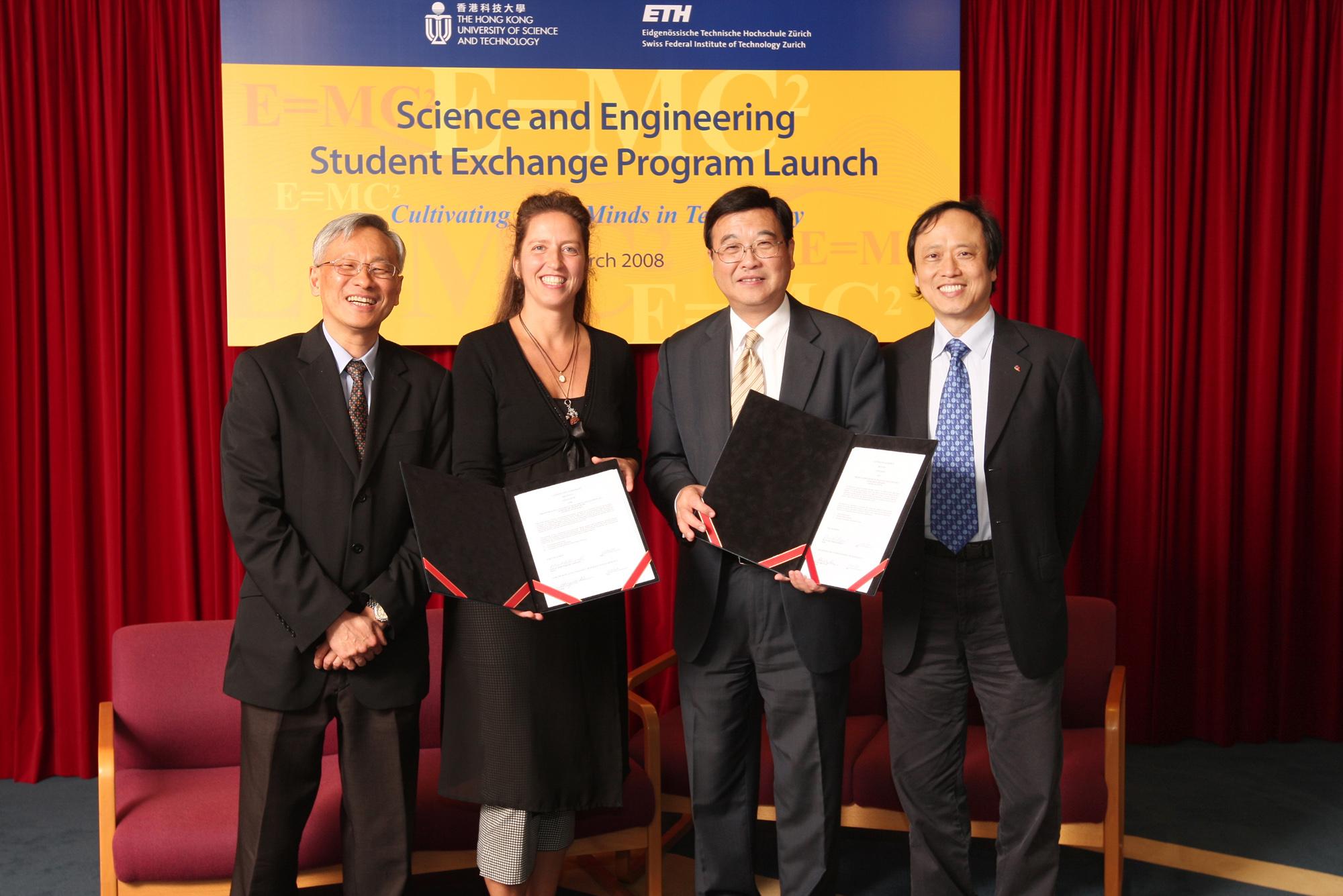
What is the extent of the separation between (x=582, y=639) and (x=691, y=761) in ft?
1.57

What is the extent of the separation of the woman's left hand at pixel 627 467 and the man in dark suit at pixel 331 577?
1.39 ft

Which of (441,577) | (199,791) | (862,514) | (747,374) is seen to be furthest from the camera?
(199,791)

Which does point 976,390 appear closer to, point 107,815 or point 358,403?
point 358,403

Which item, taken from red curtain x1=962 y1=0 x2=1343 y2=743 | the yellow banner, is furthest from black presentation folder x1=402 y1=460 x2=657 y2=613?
red curtain x1=962 y1=0 x2=1343 y2=743

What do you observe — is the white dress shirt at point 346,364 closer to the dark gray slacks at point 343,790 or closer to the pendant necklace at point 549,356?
the pendant necklace at point 549,356

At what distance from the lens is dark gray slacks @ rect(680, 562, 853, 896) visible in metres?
2.46

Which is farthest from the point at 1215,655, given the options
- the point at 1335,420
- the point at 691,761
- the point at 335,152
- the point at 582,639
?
the point at 335,152

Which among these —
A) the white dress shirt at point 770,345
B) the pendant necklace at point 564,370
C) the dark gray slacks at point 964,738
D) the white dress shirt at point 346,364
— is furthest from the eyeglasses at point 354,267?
the dark gray slacks at point 964,738

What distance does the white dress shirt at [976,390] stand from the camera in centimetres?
248

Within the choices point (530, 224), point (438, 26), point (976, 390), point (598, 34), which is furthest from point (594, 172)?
point (976, 390)

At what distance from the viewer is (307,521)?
2254 millimetres

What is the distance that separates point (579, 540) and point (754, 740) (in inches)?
31.9

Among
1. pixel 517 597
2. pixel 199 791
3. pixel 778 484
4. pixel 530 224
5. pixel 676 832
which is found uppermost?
pixel 530 224

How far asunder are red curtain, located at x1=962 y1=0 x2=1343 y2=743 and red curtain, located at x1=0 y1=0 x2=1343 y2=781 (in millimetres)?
12
